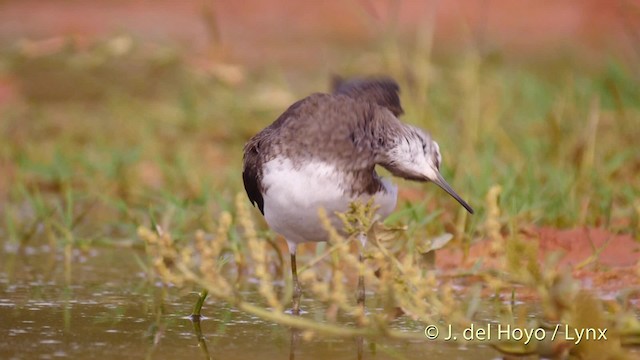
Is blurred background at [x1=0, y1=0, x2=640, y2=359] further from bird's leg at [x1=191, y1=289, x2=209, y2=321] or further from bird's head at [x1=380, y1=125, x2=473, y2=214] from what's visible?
bird's head at [x1=380, y1=125, x2=473, y2=214]

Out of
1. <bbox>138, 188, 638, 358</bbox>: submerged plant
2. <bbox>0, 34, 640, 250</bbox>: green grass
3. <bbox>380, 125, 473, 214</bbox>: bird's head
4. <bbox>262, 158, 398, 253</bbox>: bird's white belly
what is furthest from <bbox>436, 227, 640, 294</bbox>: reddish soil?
<bbox>138, 188, 638, 358</bbox>: submerged plant

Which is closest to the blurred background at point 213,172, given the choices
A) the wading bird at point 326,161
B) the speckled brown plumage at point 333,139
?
the wading bird at point 326,161

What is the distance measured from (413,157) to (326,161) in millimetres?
393

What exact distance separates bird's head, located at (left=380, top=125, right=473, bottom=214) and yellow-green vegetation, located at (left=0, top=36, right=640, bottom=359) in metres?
0.26

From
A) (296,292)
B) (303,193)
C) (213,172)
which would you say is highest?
(213,172)

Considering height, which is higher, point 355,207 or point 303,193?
point 303,193

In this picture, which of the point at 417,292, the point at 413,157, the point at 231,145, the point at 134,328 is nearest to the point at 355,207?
the point at 417,292

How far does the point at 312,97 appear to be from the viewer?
541cm

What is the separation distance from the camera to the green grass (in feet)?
22.5

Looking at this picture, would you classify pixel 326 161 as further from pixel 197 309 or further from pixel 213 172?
pixel 213 172

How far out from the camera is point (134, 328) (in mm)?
4949

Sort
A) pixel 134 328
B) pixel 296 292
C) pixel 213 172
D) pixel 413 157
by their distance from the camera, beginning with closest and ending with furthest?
1. pixel 134 328
2. pixel 413 157
3. pixel 296 292
4. pixel 213 172

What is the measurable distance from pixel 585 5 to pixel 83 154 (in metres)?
13.5

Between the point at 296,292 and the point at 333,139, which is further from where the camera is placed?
the point at 296,292
